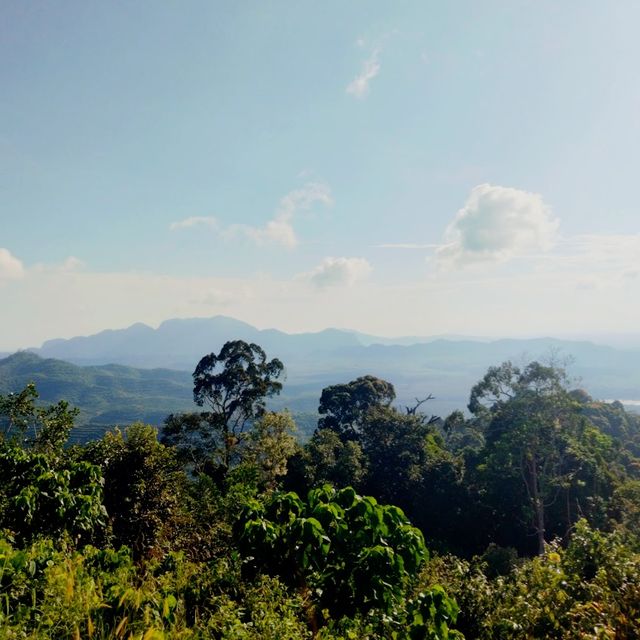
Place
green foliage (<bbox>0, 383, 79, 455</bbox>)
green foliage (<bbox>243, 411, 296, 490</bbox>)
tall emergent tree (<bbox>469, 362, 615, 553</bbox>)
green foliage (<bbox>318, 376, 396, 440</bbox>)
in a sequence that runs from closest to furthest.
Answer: green foliage (<bbox>0, 383, 79, 455</bbox>) < green foliage (<bbox>243, 411, 296, 490</bbox>) < tall emergent tree (<bbox>469, 362, 615, 553</bbox>) < green foliage (<bbox>318, 376, 396, 440</bbox>)

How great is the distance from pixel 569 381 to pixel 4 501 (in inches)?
787

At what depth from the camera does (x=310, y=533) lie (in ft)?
14.0

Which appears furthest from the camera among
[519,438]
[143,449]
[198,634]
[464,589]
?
[519,438]

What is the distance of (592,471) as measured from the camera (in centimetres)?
1952

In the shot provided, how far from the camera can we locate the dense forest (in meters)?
3.52

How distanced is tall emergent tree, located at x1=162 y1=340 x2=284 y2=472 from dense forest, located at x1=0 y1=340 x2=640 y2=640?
14 cm

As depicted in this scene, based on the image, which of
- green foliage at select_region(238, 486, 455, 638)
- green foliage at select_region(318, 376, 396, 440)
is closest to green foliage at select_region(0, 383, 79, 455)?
green foliage at select_region(238, 486, 455, 638)

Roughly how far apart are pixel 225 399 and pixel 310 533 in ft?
65.0

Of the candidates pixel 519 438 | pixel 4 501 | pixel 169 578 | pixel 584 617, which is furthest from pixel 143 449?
pixel 519 438

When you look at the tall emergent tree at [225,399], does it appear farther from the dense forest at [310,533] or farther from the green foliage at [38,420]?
the green foliage at [38,420]

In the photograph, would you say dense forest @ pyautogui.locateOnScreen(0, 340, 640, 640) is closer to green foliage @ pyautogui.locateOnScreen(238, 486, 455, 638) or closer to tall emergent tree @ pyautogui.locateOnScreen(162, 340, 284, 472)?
green foliage @ pyautogui.locateOnScreen(238, 486, 455, 638)

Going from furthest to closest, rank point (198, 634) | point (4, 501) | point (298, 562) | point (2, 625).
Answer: point (4, 501), point (298, 562), point (198, 634), point (2, 625)

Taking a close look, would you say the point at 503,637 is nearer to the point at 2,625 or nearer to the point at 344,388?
the point at 2,625

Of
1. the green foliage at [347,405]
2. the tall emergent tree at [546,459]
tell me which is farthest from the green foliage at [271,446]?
the green foliage at [347,405]
